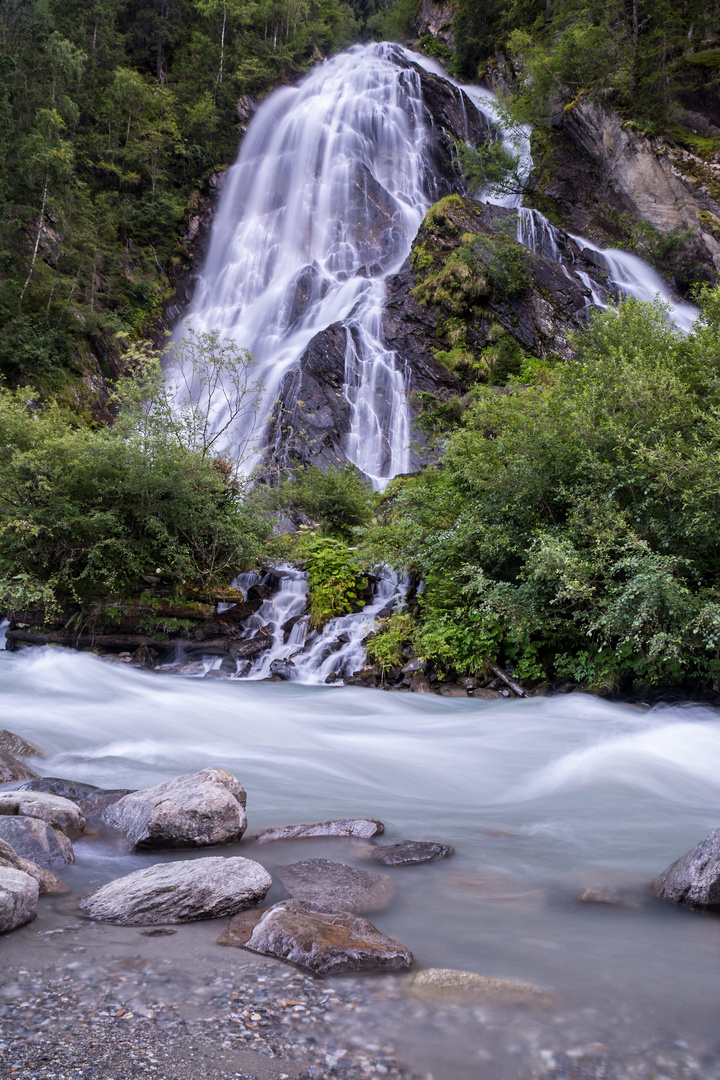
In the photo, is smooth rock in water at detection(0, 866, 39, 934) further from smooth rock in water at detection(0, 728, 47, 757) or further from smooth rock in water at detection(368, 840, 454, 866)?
smooth rock in water at detection(0, 728, 47, 757)

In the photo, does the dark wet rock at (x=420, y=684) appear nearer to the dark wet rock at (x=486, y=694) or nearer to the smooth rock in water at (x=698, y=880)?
the dark wet rock at (x=486, y=694)

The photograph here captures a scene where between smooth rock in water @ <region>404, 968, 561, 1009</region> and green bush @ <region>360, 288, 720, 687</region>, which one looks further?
green bush @ <region>360, 288, 720, 687</region>

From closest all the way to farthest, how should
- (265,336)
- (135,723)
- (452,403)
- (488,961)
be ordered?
(488,961) < (135,723) < (452,403) < (265,336)

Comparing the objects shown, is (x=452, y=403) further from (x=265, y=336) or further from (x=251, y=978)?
(x=251, y=978)

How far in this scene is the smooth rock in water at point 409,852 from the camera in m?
4.43

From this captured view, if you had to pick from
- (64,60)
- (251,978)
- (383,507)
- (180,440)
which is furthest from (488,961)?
(64,60)

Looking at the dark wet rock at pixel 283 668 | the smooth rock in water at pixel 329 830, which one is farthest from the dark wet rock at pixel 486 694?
the smooth rock in water at pixel 329 830

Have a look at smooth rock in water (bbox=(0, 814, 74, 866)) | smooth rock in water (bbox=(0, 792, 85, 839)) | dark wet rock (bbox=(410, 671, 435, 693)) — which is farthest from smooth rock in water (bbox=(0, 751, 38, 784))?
dark wet rock (bbox=(410, 671, 435, 693))

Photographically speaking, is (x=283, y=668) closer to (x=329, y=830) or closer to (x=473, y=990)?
(x=329, y=830)

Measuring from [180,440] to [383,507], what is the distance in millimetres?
6180

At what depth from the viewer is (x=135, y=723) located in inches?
328

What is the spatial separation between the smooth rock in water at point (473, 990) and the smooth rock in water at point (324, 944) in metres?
0.18

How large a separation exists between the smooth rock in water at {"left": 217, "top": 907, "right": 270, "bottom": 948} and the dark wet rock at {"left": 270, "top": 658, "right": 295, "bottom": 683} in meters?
8.44

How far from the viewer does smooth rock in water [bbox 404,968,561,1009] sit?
273 cm
